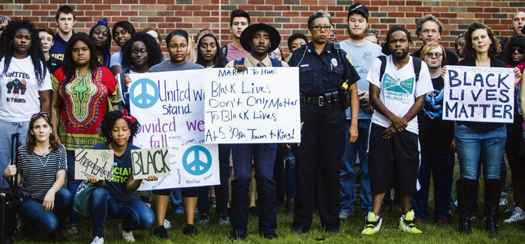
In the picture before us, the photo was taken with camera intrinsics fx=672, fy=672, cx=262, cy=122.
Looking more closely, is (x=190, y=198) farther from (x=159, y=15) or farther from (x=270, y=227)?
(x=159, y=15)

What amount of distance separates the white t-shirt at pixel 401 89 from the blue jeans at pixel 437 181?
2.24ft

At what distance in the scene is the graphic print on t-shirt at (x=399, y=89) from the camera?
6332 millimetres

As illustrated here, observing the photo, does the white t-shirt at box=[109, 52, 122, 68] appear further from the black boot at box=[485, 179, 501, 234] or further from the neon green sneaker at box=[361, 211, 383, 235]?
the black boot at box=[485, 179, 501, 234]

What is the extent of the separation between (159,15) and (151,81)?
346 cm

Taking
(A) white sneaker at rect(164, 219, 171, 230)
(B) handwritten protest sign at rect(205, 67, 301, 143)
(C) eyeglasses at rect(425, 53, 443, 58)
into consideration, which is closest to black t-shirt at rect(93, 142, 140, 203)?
(A) white sneaker at rect(164, 219, 171, 230)

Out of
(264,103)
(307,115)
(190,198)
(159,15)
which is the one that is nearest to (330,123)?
(307,115)

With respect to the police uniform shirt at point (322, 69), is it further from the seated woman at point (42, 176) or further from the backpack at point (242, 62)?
the seated woman at point (42, 176)

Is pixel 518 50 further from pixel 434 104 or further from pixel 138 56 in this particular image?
pixel 138 56

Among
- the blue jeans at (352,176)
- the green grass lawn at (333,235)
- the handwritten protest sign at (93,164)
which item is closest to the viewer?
the handwritten protest sign at (93,164)

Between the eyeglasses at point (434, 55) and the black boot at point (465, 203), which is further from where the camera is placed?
the eyeglasses at point (434, 55)

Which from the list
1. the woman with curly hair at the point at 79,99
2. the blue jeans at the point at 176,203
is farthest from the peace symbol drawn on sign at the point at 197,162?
the blue jeans at the point at 176,203

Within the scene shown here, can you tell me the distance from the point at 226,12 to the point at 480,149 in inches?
176

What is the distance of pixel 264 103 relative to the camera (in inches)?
240

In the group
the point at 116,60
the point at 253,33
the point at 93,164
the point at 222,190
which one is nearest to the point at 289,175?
the point at 222,190
